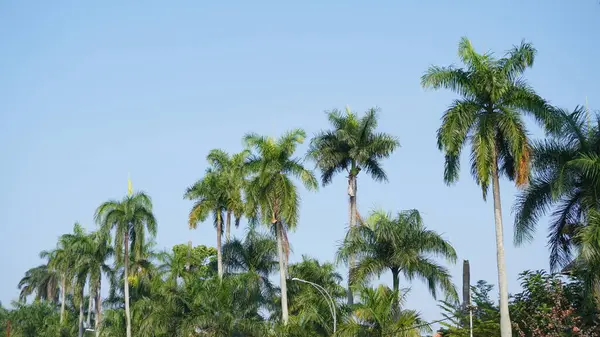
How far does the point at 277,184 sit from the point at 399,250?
1057 cm

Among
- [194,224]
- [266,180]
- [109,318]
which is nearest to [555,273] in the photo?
[266,180]

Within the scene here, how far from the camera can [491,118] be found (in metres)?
35.2

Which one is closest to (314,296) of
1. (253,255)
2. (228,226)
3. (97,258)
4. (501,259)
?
(253,255)

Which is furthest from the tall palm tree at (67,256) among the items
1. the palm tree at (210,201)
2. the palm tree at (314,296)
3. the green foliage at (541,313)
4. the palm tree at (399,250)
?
the green foliage at (541,313)

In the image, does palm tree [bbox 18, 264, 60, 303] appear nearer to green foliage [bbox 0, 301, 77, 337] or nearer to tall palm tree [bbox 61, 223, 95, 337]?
green foliage [bbox 0, 301, 77, 337]

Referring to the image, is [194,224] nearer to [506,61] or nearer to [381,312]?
[381,312]

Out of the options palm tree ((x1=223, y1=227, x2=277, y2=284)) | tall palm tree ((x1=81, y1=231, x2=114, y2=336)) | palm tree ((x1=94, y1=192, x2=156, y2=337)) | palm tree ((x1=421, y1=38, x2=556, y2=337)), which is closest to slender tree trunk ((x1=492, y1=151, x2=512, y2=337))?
palm tree ((x1=421, y1=38, x2=556, y2=337))

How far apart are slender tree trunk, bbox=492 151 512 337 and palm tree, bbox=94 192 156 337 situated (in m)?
42.9

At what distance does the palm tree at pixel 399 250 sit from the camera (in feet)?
150

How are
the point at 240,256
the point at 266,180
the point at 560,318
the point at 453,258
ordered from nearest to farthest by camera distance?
the point at 560,318 → the point at 453,258 → the point at 266,180 → the point at 240,256

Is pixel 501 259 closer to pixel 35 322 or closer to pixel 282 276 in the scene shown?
pixel 282 276

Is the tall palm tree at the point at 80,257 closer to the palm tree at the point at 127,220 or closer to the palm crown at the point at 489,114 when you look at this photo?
the palm tree at the point at 127,220

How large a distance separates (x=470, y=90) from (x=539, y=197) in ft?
17.3

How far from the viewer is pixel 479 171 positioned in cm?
3441
